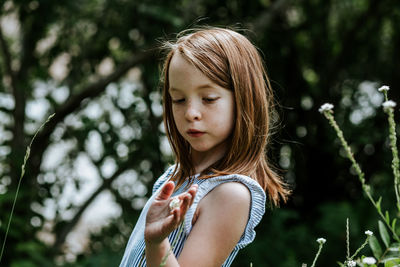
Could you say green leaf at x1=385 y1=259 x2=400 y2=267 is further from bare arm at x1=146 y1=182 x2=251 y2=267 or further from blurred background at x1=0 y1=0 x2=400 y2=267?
blurred background at x1=0 y1=0 x2=400 y2=267

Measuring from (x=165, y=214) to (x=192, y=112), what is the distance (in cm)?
34

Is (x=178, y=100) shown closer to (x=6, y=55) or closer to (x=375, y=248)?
(x=375, y=248)

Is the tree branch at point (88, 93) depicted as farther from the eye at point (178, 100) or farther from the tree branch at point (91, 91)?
the eye at point (178, 100)

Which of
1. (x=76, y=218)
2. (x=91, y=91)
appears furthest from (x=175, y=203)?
(x=76, y=218)

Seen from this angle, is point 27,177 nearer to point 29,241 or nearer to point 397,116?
point 29,241

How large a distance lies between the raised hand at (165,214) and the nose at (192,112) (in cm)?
29

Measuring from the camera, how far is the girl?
137 centimetres

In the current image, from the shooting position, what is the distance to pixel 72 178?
5082 millimetres

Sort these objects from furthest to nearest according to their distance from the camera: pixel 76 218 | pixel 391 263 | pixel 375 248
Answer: pixel 76 218, pixel 375 248, pixel 391 263

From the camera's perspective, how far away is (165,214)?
4.12 feet

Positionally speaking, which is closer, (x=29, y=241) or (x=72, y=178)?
(x=29, y=241)

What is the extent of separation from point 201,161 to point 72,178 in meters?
3.63

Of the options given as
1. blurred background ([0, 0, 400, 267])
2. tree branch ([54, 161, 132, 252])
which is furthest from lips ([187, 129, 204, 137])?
tree branch ([54, 161, 132, 252])

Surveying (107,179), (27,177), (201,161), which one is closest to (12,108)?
(27,177)
